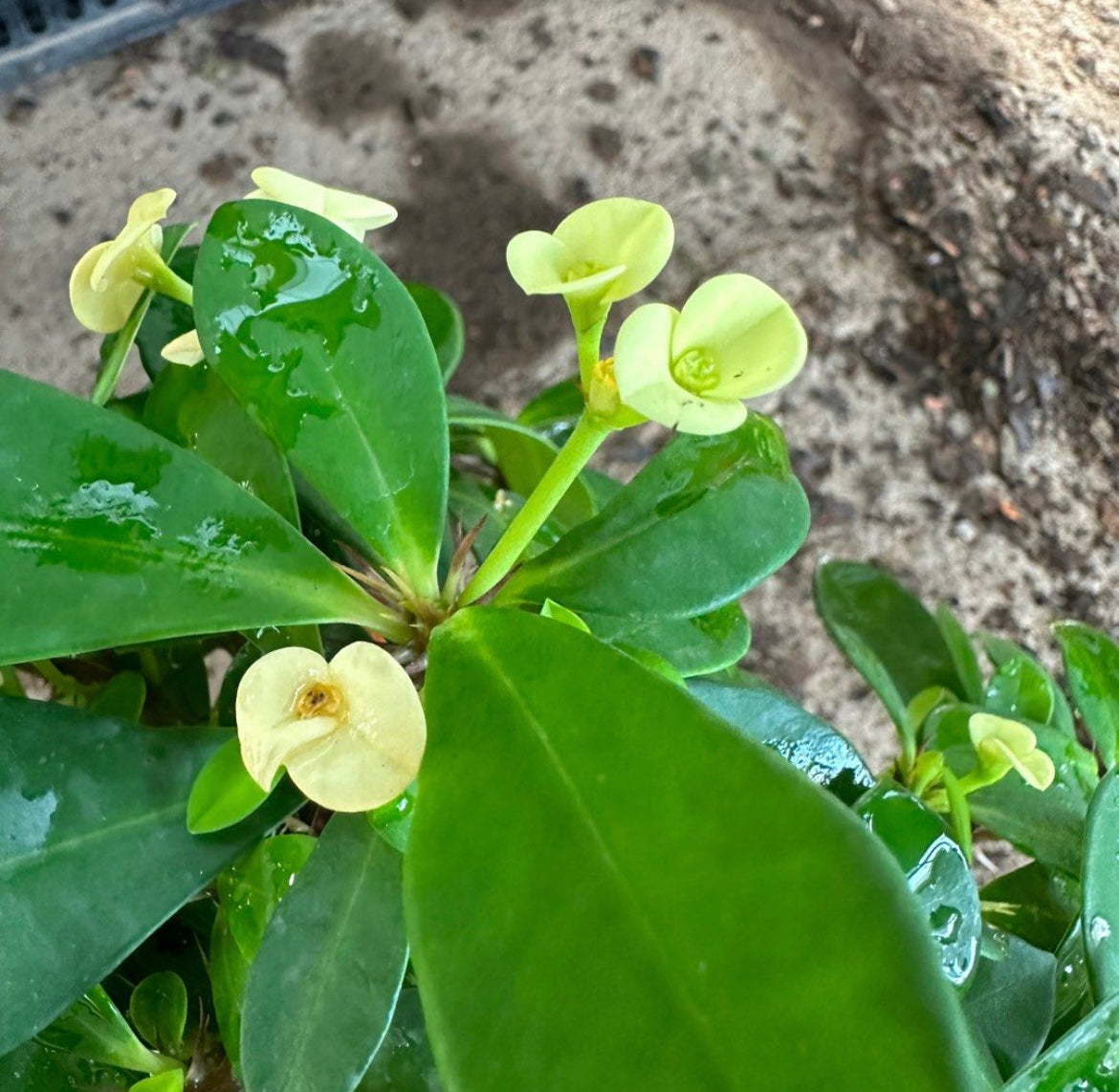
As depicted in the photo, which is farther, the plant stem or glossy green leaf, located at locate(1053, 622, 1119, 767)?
glossy green leaf, located at locate(1053, 622, 1119, 767)

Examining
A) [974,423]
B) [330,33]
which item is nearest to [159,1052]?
[974,423]

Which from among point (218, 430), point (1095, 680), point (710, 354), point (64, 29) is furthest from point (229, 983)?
point (64, 29)

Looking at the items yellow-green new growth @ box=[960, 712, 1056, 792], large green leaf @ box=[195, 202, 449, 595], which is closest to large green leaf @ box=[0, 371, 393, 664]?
large green leaf @ box=[195, 202, 449, 595]

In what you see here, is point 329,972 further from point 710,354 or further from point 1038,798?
point 1038,798

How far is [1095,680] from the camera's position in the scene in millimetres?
797

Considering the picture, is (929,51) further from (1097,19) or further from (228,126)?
(228,126)

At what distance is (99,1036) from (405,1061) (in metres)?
0.16

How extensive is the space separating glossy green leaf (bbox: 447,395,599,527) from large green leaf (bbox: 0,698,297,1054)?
269 mm

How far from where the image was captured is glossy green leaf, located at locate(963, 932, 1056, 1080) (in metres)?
0.57

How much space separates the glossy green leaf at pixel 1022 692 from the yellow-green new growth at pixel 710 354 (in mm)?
493

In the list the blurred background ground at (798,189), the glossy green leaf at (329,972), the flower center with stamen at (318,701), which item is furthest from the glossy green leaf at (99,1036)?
the blurred background ground at (798,189)

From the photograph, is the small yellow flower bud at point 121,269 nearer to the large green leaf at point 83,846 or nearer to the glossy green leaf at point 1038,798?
the large green leaf at point 83,846

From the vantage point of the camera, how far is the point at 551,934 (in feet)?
1.17

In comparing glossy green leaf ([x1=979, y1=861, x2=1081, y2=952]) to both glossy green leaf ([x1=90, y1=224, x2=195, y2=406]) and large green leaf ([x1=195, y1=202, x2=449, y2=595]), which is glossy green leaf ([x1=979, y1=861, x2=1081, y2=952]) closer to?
large green leaf ([x1=195, y1=202, x2=449, y2=595])
